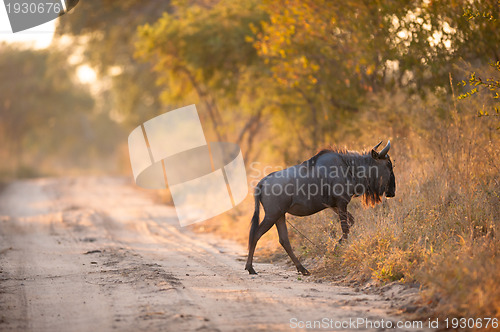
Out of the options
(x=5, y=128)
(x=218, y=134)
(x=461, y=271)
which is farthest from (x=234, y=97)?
(x=5, y=128)

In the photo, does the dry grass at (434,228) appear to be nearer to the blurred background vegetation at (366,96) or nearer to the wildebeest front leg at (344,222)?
the blurred background vegetation at (366,96)

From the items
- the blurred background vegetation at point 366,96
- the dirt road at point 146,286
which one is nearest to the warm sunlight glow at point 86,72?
the blurred background vegetation at point 366,96

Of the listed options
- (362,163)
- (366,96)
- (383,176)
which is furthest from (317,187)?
(366,96)

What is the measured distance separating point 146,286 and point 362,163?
13.6 ft

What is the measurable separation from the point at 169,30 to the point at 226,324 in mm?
15641

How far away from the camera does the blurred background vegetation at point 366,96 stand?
320 inches

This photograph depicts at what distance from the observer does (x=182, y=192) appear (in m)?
21.2

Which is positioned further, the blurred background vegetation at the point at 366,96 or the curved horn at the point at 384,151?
the curved horn at the point at 384,151

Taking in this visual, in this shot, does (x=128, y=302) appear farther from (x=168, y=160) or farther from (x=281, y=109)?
(x=168, y=160)

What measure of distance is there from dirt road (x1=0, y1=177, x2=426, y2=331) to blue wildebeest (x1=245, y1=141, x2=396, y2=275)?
0.80 m

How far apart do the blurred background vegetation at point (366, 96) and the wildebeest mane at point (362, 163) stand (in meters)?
0.36

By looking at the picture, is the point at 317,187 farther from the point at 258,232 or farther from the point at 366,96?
the point at 366,96

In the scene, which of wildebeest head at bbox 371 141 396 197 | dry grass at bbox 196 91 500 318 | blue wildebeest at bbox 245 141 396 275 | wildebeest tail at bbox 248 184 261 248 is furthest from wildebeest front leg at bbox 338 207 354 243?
wildebeest tail at bbox 248 184 261 248

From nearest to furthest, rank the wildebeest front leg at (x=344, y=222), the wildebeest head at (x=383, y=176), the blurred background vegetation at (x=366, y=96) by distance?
the blurred background vegetation at (x=366, y=96), the wildebeest front leg at (x=344, y=222), the wildebeest head at (x=383, y=176)
